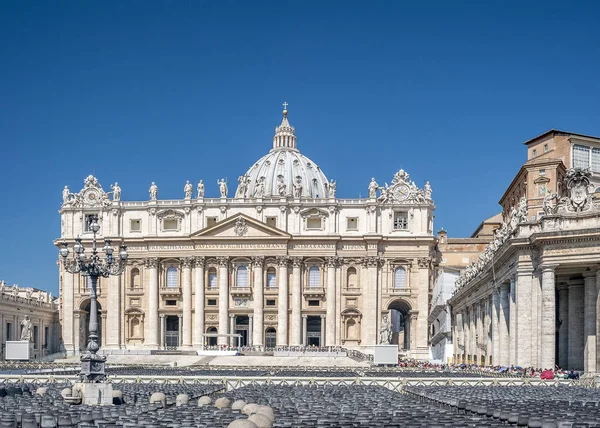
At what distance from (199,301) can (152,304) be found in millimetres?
6185

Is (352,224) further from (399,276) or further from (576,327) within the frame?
(576,327)

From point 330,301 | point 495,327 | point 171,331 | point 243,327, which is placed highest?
point 495,327

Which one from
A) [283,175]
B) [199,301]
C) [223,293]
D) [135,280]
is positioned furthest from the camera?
[283,175]

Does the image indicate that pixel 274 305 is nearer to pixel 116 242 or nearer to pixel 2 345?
pixel 116 242

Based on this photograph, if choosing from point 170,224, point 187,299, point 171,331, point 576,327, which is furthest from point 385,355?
point 170,224

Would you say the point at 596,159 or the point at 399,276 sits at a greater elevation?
the point at 596,159

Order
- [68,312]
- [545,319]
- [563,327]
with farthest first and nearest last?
1. [68,312]
2. [563,327]
3. [545,319]

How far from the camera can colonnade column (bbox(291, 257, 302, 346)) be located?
102312 mm

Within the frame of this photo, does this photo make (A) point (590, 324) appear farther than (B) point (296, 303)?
No

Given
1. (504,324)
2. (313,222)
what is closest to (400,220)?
(313,222)

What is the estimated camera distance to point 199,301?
103625 millimetres

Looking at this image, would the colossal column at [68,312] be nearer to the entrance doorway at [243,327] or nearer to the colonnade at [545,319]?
the entrance doorway at [243,327]

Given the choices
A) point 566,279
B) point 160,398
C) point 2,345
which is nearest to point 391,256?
point 2,345

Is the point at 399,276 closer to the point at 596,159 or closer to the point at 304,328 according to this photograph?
the point at 304,328
